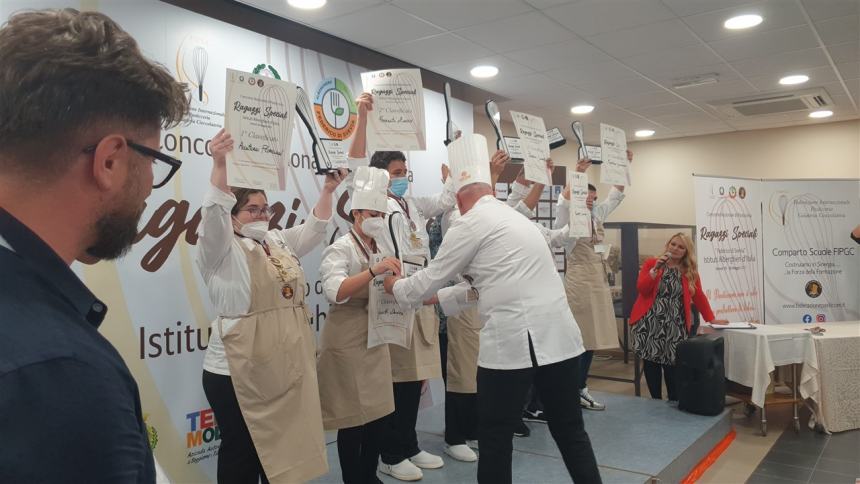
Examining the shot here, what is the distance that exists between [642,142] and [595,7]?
5.42 meters

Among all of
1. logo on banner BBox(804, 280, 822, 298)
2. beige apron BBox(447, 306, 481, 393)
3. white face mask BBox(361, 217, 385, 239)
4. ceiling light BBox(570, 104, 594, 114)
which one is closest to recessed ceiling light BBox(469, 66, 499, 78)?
ceiling light BBox(570, 104, 594, 114)

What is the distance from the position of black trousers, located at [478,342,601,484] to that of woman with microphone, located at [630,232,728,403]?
2475 millimetres

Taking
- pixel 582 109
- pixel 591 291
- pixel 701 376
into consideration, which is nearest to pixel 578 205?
pixel 591 291

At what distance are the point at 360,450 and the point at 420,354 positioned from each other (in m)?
0.52

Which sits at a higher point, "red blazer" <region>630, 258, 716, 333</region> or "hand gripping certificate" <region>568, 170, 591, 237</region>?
"hand gripping certificate" <region>568, 170, 591, 237</region>

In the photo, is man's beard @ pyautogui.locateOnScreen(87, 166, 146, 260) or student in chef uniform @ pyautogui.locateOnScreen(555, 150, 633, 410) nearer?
man's beard @ pyautogui.locateOnScreen(87, 166, 146, 260)

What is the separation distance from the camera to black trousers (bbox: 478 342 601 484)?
214 cm

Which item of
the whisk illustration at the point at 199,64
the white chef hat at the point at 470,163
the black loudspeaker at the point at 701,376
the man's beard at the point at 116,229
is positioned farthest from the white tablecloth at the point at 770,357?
the man's beard at the point at 116,229

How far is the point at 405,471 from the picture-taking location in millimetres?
2863

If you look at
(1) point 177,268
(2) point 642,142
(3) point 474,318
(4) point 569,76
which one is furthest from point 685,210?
(1) point 177,268

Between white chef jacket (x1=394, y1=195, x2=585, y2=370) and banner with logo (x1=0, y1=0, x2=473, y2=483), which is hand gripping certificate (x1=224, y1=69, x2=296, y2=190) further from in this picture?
white chef jacket (x1=394, y1=195, x2=585, y2=370)

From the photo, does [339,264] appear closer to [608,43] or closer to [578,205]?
[578,205]

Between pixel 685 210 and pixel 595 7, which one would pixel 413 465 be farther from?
pixel 685 210

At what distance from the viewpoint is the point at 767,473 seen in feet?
11.5
